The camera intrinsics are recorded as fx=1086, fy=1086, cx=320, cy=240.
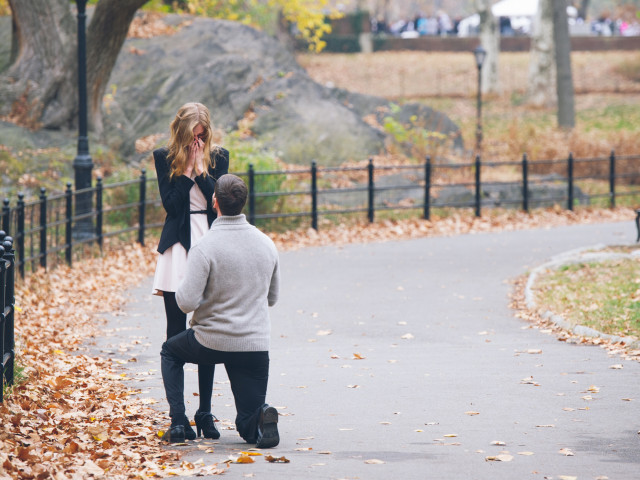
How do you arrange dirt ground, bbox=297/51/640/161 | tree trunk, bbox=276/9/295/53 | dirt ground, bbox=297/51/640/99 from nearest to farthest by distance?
dirt ground, bbox=297/51/640/161 < dirt ground, bbox=297/51/640/99 < tree trunk, bbox=276/9/295/53

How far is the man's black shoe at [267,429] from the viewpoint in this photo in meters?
6.19

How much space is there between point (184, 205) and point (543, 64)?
3894cm

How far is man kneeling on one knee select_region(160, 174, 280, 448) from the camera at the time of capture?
239 inches

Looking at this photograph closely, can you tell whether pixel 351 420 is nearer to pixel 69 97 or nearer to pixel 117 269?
pixel 117 269

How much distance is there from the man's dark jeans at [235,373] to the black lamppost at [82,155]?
33.5ft

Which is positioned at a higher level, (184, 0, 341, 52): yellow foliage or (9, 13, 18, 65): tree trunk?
(184, 0, 341, 52): yellow foliage

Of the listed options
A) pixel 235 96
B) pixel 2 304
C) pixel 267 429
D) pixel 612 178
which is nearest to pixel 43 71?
pixel 235 96

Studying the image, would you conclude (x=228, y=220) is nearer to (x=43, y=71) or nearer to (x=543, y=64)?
(x=43, y=71)

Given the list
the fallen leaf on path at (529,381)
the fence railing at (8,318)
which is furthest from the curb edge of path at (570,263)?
the fence railing at (8,318)

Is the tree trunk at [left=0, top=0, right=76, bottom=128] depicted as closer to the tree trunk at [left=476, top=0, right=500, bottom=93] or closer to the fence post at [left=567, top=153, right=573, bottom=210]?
the fence post at [left=567, top=153, right=573, bottom=210]

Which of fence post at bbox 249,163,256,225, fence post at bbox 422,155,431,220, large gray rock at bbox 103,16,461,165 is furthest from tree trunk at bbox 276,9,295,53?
fence post at bbox 249,163,256,225

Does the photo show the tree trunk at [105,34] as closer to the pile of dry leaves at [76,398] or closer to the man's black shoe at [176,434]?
the pile of dry leaves at [76,398]

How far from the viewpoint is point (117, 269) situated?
15.2 m

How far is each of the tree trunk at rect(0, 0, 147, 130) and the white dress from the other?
52.2 feet
